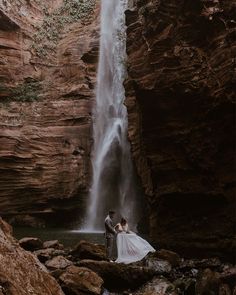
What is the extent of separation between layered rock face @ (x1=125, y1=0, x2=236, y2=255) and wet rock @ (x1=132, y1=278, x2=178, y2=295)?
11.3 ft

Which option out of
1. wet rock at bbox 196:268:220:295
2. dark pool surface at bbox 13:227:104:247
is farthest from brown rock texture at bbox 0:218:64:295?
dark pool surface at bbox 13:227:104:247

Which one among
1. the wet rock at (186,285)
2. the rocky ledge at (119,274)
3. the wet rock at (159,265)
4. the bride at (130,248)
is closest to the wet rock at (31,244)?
the rocky ledge at (119,274)

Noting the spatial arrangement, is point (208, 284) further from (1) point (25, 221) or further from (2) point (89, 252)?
(1) point (25, 221)

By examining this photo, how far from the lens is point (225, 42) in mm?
12359

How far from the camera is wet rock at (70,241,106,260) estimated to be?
10.8m

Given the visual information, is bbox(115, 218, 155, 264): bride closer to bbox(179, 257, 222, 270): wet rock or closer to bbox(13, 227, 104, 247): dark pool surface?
bbox(179, 257, 222, 270): wet rock

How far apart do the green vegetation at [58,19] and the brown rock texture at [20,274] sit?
23.4m

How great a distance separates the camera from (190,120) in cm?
1334

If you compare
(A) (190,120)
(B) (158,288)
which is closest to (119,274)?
(B) (158,288)

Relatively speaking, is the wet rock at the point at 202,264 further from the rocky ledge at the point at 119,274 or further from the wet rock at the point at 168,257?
the wet rock at the point at 168,257

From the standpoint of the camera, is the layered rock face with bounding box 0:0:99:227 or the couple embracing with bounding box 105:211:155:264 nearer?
the couple embracing with bounding box 105:211:155:264

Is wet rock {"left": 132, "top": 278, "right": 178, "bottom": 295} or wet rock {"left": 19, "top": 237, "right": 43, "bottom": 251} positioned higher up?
wet rock {"left": 19, "top": 237, "right": 43, "bottom": 251}

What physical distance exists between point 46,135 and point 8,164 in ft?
8.97

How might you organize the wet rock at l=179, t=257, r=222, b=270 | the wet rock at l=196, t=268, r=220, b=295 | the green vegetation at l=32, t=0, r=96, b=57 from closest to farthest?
the wet rock at l=196, t=268, r=220, b=295 → the wet rock at l=179, t=257, r=222, b=270 → the green vegetation at l=32, t=0, r=96, b=57
